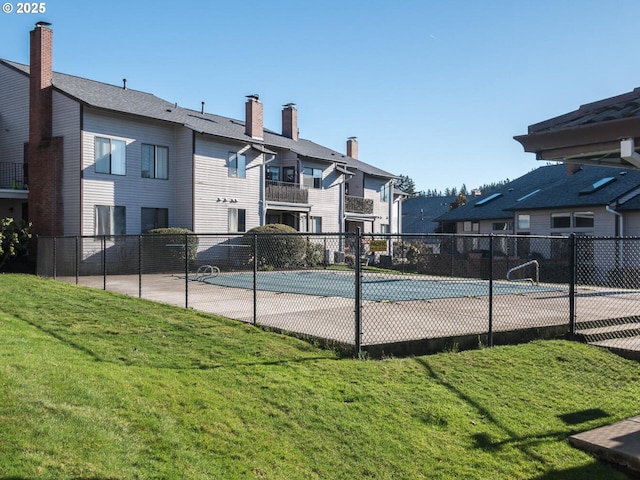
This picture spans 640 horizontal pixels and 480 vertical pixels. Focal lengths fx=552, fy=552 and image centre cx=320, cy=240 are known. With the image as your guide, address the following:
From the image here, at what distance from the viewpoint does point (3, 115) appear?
2669 cm


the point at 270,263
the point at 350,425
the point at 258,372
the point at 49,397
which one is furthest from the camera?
the point at 270,263

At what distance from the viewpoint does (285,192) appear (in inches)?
1289

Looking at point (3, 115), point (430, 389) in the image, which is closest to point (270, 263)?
point (430, 389)

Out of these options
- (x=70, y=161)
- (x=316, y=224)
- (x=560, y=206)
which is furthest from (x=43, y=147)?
(x=560, y=206)

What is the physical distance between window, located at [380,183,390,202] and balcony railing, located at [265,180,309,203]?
1100cm

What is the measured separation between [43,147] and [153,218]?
18.3 ft

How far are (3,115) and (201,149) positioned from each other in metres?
9.63

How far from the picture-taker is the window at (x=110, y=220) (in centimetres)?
2386

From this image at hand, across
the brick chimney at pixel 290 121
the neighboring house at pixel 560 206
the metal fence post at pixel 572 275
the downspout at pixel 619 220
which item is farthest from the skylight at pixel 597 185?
the metal fence post at pixel 572 275

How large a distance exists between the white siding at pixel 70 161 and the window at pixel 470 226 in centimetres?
2506

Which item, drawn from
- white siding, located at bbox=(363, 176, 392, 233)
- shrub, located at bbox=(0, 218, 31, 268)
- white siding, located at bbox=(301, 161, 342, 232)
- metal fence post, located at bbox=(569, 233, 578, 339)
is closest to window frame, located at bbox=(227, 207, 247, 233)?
white siding, located at bbox=(301, 161, 342, 232)

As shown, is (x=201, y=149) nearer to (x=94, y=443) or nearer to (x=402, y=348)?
(x=402, y=348)

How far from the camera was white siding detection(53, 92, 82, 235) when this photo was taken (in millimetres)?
23094

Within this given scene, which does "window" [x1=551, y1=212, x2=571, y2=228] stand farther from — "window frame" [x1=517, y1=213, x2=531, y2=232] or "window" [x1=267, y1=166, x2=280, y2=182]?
"window" [x1=267, y1=166, x2=280, y2=182]
